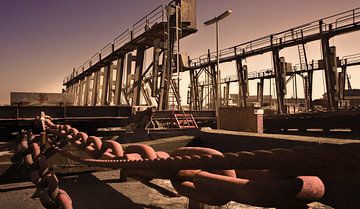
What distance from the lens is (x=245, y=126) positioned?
12617 millimetres

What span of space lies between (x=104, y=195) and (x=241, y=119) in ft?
30.0

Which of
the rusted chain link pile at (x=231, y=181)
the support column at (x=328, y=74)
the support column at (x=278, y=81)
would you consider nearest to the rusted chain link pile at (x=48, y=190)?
the rusted chain link pile at (x=231, y=181)

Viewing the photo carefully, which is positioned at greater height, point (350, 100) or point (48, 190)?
point (350, 100)

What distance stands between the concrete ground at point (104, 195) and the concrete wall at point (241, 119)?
7.49 m

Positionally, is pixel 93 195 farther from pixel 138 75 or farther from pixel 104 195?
pixel 138 75

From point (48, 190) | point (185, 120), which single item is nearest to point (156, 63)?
point (185, 120)

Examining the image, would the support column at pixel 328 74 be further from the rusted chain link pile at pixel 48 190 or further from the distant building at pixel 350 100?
the rusted chain link pile at pixel 48 190

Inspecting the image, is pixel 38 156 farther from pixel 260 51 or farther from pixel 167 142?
pixel 260 51

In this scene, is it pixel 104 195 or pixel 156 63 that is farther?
pixel 156 63

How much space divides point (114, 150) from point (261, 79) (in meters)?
50.8

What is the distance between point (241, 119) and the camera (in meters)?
13.0

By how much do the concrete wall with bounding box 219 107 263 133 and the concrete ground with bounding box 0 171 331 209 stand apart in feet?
24.6

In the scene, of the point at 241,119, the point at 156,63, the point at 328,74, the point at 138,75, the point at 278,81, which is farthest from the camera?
the point at 278,81

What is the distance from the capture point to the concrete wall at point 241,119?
12247 mm
